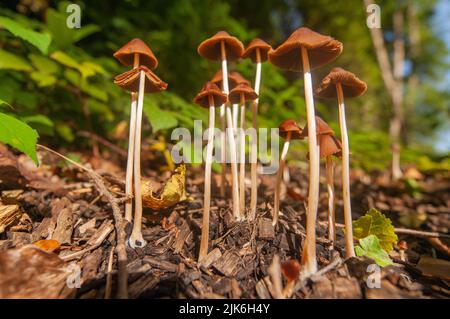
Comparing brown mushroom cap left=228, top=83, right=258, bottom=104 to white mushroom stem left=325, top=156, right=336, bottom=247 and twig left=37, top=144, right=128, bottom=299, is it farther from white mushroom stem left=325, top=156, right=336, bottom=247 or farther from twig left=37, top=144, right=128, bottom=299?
twig left=37, top=144, right=128, bottom=299

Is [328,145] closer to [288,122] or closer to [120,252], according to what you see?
[288,122]

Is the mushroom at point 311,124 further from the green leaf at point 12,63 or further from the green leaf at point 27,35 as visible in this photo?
the green leaf at point 12,63

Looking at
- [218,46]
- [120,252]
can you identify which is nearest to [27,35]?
[218,46]

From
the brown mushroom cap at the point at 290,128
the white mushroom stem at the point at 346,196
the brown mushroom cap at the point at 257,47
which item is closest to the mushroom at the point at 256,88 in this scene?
the brown mushroom cap at the point at 257,47

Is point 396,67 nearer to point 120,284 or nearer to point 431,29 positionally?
point 431,29
